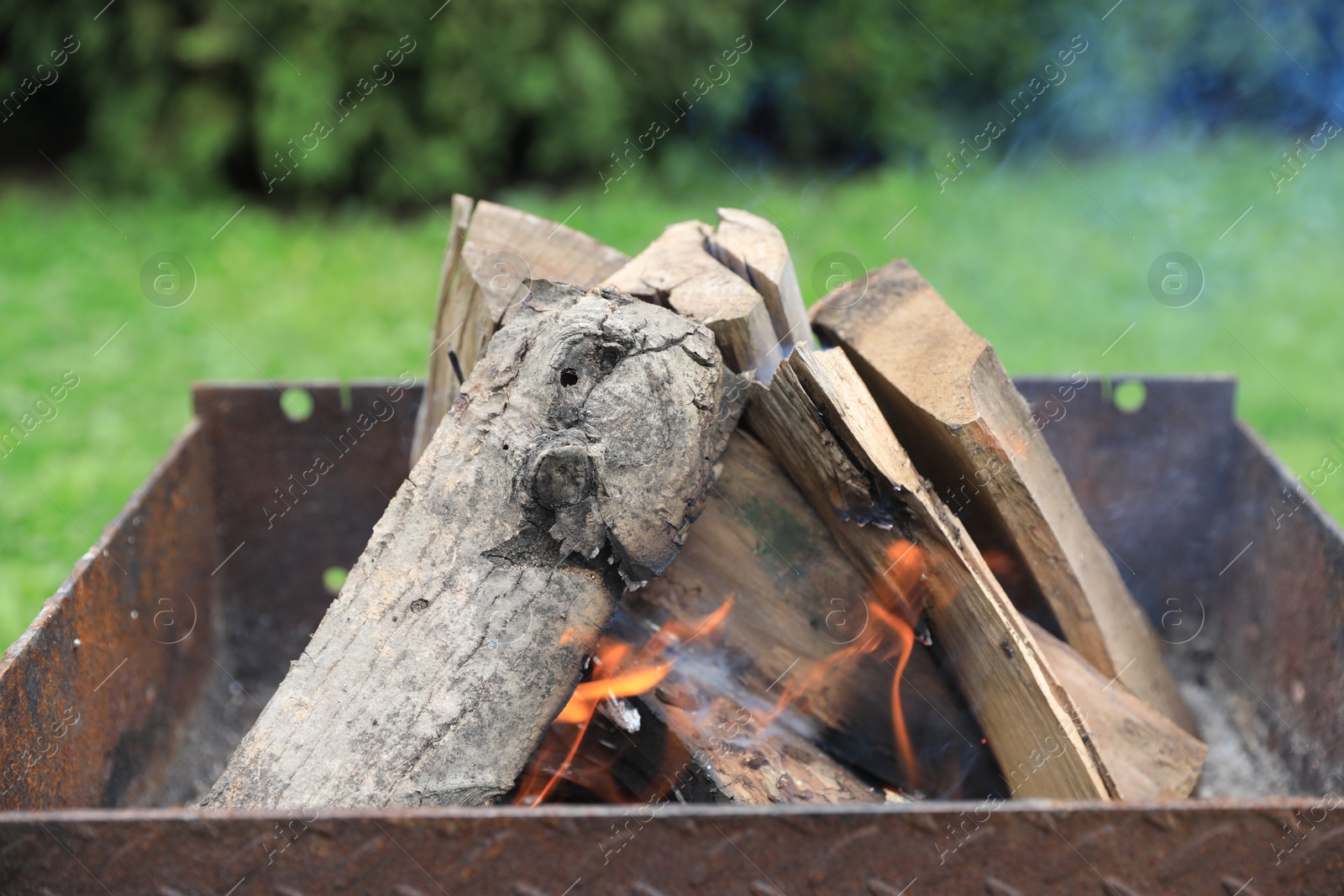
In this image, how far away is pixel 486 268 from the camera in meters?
1.82

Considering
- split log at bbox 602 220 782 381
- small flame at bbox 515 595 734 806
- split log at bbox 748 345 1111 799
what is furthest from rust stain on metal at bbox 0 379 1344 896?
split log at bbox 602 220 782 381

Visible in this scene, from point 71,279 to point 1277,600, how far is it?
4839 millimetres

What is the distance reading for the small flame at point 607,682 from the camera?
1.58m

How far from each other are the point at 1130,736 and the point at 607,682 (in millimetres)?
841

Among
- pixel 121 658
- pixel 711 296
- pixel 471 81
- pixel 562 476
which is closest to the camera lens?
pixel 562 476

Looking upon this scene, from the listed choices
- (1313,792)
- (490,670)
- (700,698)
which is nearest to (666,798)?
(700,698)

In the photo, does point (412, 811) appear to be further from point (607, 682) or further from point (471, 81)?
point (471, 81)

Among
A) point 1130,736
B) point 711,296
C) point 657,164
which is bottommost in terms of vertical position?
point 1130,736

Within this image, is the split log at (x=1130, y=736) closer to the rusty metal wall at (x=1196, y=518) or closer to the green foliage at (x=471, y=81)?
the rusty metal wall at (x=1196, y=518)

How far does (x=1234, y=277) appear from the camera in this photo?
16.3ft

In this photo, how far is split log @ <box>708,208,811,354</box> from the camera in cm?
172

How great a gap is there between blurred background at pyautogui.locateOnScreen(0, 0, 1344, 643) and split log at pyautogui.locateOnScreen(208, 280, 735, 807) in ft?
9.18

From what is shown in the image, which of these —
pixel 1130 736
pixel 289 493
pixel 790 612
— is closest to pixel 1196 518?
pixel 1130 736

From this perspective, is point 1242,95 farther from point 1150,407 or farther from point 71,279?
point 71,279
